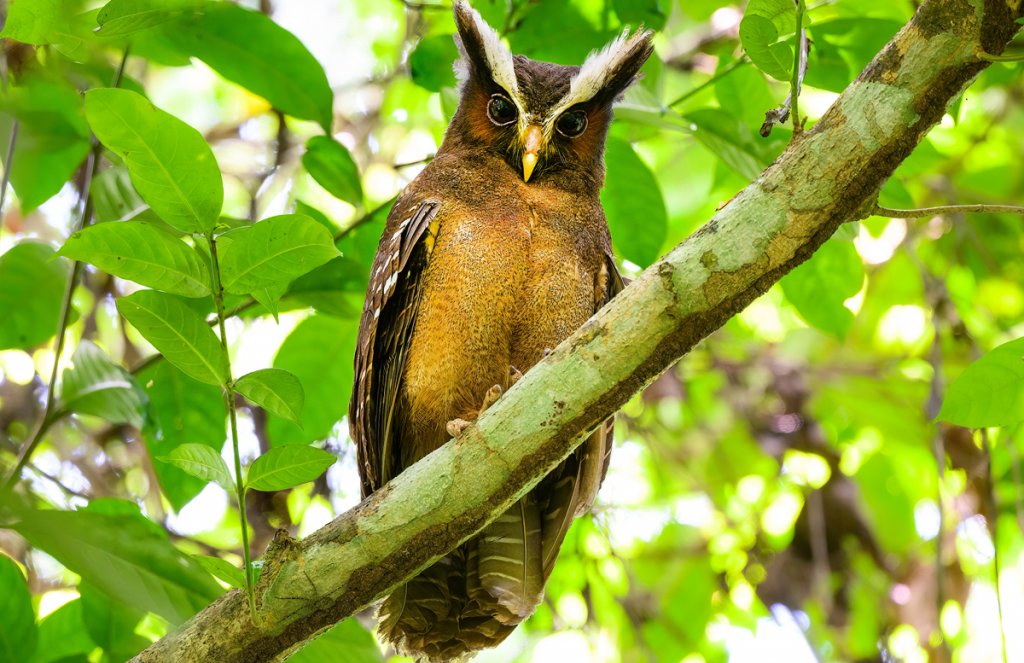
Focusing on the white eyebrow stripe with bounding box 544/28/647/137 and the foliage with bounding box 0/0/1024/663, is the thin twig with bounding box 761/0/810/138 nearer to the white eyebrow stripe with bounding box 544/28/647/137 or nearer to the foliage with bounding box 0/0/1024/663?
the foliage with bounding box 0/0/1024/663

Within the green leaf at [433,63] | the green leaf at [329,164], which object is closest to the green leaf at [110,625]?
the green leaf at [329,164]

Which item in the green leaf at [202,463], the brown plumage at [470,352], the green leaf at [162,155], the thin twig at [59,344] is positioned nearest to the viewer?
the green leaf at [162,155]

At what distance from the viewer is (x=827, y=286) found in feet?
11.1

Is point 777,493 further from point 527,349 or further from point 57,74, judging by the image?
point 57,74

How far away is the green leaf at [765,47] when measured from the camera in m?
2.14

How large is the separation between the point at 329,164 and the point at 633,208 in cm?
103

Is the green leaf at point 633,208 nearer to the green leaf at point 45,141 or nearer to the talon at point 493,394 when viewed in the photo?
the talon at point 493,394

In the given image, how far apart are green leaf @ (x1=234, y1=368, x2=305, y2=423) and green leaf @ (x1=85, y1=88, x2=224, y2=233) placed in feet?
1.05

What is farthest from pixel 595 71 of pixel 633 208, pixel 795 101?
pixel 795 101

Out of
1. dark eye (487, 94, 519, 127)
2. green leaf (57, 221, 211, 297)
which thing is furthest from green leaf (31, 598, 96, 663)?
dark eye (487, 94, 519, 127)

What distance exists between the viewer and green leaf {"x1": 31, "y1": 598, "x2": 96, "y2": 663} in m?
2.84

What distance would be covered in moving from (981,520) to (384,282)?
310 cm

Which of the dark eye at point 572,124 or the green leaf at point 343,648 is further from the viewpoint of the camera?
the dark eye at point 572,124

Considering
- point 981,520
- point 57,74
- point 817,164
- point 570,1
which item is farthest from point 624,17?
point 981,520
